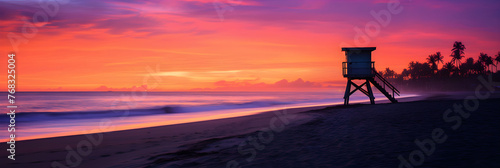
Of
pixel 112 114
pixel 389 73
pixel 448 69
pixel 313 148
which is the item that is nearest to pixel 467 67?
pixel 448 69

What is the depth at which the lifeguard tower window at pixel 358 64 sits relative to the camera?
23.8 meters

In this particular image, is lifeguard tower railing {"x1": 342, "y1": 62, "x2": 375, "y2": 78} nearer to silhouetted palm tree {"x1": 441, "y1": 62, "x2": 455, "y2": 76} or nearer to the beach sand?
the beach sand

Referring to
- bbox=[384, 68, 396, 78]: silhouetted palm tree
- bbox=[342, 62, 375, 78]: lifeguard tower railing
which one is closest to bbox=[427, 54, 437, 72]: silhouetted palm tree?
bbox=[384, 68, 396, 78]: silhouetted palm tree

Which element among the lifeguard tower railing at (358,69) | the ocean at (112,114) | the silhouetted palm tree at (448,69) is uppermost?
the silhouetted palm tree at (448,69)

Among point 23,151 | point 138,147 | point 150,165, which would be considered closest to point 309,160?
point 150,165

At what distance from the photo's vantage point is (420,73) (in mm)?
127500

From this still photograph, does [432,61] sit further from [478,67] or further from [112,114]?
[112,114]

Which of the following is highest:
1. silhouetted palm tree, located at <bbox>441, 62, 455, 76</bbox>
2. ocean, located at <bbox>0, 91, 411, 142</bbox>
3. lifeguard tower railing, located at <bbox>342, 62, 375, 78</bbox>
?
silhouetted palm tree, located at <bbox>441, 62, 455, 76</bbox>

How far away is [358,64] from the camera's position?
23906 millimetres

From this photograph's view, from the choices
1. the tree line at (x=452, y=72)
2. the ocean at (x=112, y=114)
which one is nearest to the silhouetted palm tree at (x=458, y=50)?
the tree line at (x=452, y=72)

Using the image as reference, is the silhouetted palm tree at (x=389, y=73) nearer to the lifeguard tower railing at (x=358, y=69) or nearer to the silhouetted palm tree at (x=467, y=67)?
the silhouetted palm tree at (x=467, y=67)

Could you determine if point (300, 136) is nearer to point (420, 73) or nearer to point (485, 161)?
point (485, 161)

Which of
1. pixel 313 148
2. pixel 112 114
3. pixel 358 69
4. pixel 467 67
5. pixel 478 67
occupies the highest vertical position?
pixel 467 67

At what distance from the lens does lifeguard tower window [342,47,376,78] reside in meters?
23.8
